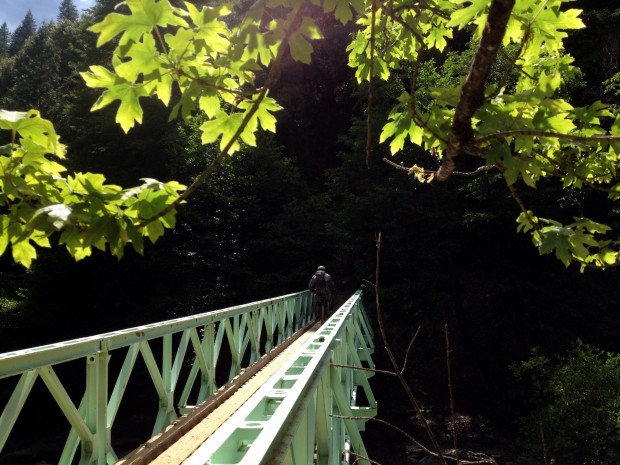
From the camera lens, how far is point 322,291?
37.1ft

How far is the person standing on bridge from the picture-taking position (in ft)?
37.1

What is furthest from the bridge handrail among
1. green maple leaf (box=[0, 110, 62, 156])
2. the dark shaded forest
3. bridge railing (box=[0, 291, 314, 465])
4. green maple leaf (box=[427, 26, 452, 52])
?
the dark shaded forest

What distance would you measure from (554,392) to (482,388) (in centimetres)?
405

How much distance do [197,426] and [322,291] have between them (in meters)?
7.39

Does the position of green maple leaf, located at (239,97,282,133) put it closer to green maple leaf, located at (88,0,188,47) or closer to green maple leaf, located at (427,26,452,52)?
green maple leaf, located at (88,0,188,47)

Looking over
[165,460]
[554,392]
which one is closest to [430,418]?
[554,392]

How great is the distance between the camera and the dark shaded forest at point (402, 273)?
1240cm

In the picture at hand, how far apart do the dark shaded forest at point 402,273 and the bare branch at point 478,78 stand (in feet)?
31.3

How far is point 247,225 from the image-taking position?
59.6 ft

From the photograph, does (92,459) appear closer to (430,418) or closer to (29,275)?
(430,418)

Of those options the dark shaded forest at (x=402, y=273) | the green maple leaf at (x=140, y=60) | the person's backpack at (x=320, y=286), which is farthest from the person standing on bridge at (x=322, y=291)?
the green maple leaf at (x=140, y=60)

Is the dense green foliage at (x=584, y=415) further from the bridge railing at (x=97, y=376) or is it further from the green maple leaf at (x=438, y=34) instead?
the green maple leaf at (x=438, y=34)

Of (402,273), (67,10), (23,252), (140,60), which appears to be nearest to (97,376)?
(23,252)

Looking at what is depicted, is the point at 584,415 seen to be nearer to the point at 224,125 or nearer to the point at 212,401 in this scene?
the point at 212,401
